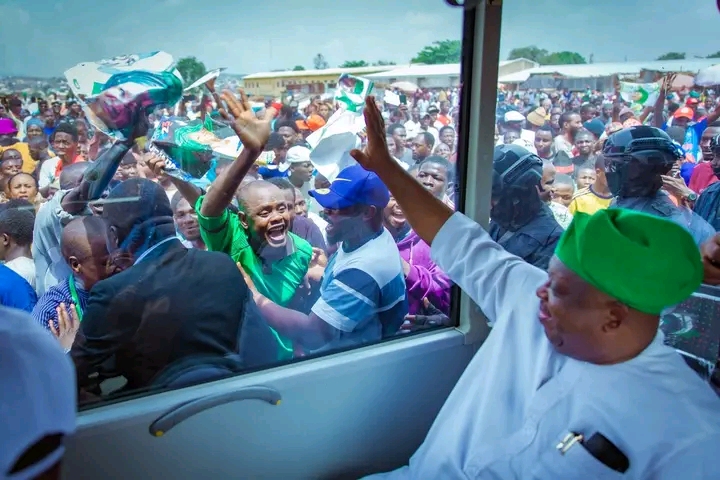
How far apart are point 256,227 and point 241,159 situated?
9.0 inches

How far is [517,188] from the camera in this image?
2.51 m

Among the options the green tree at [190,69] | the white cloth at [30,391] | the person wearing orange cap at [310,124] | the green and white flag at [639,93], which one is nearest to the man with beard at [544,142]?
the green and white flag at [639,93]

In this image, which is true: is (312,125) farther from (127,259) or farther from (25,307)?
(25,307)

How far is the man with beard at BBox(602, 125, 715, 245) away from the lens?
2537 millimetres

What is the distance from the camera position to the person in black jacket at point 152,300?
1643 millimetres

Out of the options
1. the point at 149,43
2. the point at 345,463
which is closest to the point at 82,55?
the point at 149,43

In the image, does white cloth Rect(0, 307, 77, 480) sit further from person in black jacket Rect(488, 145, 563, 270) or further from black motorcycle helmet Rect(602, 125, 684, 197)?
black motorcycle helmet Rect(602, 125, 684, 197)

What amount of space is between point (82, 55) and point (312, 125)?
66 cm

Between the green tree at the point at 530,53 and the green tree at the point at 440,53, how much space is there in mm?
191

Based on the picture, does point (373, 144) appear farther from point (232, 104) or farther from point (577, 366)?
point (577, 366)

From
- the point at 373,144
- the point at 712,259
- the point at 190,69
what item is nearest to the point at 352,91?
the point at 373,144

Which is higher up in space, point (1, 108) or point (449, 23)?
point (449, 23)

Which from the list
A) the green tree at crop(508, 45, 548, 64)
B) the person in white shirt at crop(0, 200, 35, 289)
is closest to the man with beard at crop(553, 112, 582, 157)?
the green tree at crop(508, 45, 548, 64)

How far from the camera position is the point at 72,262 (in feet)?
5.28
